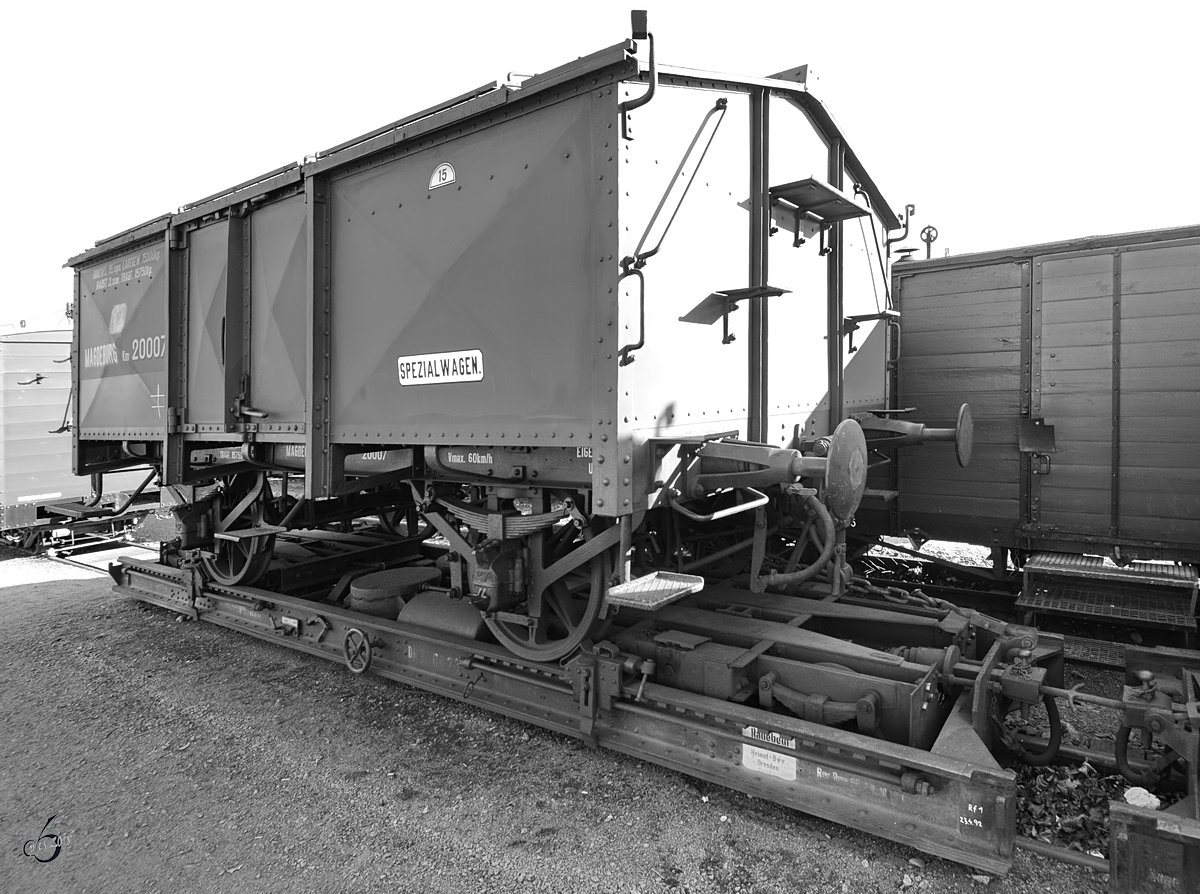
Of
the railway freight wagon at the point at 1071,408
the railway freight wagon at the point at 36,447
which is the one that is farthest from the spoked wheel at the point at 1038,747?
the railway freight wagon at the point at 36,447

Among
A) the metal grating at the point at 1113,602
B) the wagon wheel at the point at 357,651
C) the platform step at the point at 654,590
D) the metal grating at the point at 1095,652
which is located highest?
the platform step at the point at 654,590

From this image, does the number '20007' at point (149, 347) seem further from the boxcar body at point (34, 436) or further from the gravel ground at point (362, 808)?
the boxcar body at point (34, 436)

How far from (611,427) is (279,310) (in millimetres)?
3325

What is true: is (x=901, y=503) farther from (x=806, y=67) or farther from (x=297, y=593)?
(x=297, y=593)

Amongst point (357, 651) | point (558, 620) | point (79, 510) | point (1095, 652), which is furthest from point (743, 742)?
point (79, 510)

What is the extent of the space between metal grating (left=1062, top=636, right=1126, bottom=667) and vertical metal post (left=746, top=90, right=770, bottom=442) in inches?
121

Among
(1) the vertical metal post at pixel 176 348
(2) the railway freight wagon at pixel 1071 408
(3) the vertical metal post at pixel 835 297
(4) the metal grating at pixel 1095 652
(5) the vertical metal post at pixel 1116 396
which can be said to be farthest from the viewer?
(1) the vertical metal post at pixel 176 348

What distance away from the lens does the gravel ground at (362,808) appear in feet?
10.3

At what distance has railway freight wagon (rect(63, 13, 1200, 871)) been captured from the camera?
348cm

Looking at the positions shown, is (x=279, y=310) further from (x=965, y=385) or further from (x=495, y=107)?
(x=965, y=385)

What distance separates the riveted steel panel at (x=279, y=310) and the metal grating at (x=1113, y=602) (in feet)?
19.8

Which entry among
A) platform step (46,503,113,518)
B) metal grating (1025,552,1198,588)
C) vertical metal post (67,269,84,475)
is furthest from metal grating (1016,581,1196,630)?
platform step (46,503,113,518)

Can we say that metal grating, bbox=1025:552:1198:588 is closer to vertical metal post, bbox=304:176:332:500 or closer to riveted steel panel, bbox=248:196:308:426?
vertical metal post, bbox=304:176:332:500

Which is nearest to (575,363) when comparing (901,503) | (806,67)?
(806,67)
